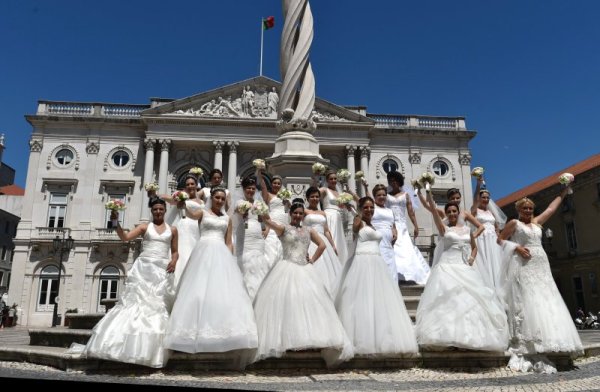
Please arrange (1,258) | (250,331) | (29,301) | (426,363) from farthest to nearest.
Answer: (1,258)
(29,301)
(426,363)
(250,331)

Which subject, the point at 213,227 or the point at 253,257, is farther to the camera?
the point at 253,257

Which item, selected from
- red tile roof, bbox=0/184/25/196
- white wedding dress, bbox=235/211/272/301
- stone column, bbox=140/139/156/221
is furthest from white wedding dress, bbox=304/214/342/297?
red tile roof, bbox=0/184/25/196

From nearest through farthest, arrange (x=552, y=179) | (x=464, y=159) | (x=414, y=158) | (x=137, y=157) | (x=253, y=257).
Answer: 1. (x=253, y=257)
2. (x=137, y=157)
3. (x=414, y=158)
4. (x=464, y=159)
5. (x=552, y=179)

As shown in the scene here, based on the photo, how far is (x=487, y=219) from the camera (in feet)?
29.2

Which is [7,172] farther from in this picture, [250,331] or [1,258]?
[250,331]

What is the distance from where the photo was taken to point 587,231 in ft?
114

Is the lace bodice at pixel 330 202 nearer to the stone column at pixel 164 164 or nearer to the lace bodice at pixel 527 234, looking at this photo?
the lace bodice at pixel 527 234

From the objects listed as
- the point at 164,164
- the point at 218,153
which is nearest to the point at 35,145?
the point at 164,164

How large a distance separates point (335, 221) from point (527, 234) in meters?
3.53

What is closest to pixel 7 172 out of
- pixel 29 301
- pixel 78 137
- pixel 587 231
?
pixel 78 137

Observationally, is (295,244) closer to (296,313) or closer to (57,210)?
(296,313)

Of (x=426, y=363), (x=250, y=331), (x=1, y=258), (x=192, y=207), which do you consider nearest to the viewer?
(x=250, y=331)

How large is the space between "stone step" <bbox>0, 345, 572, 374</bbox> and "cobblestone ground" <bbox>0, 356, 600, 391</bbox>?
79mm

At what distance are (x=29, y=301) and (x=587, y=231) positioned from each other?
134 ft
